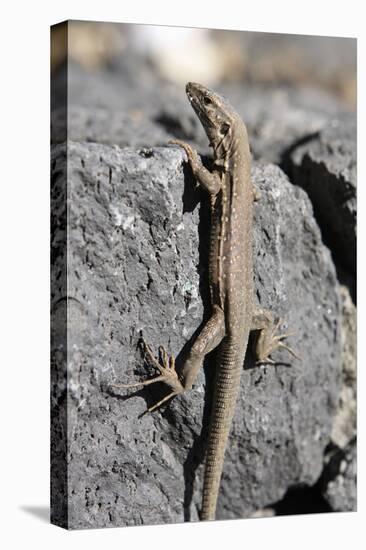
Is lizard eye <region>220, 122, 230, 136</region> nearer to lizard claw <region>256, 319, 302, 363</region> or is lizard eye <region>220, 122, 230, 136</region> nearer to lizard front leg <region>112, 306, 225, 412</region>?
lizard front leg <region>112, 306, 225, 412</region>

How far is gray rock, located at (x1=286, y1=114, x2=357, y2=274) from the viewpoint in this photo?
4824 millimetres

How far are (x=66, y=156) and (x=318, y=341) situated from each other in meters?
1.88

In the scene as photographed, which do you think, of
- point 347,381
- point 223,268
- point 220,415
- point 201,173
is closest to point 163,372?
point 220,415

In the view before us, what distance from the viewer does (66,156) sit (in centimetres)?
367

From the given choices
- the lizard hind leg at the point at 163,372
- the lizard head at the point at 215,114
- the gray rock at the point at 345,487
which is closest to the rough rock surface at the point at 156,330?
the lizard hind leg at the point at 163,372

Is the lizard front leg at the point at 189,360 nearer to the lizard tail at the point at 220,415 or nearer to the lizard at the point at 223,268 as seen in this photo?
the lizard at the point at 223,268

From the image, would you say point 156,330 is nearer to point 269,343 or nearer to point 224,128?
point 269,343

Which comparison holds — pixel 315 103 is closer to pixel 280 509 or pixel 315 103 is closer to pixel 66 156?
pixel 280 509

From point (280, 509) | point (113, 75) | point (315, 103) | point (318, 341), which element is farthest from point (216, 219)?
point (113, 75)

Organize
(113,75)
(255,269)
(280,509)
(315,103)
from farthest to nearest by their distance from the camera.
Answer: (113,75) → (315,103) → (280,509) → (255,269)

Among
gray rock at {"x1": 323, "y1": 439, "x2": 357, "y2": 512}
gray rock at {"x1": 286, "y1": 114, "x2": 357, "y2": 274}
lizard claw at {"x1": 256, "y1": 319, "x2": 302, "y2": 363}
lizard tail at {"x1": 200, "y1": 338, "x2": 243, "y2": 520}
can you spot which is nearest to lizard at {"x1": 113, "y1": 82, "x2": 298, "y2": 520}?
lizard tail at {"x1": 200, "y1": 338, "x2": 243, "y2": 520}

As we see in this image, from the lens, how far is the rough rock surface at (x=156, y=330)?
3.78m

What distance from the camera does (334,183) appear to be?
483 cm

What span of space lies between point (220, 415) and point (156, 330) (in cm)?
54
